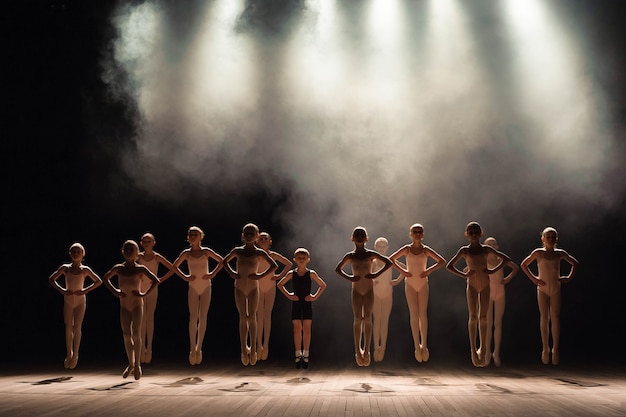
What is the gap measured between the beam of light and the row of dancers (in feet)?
10.6

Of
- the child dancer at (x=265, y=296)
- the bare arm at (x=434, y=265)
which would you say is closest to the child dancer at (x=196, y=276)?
the child dancer at (x=265, y=296)

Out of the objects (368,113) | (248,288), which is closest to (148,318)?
(248,288)

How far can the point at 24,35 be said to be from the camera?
1173cm

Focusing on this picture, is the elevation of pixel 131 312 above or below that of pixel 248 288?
below

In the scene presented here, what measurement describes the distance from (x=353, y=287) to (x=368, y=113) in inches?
177

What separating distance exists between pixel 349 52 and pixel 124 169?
14.7 ft

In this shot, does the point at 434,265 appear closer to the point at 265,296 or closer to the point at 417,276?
the point at 417,276

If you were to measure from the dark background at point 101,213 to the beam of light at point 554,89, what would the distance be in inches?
54.7

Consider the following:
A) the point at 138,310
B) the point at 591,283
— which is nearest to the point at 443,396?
the point at 138,310

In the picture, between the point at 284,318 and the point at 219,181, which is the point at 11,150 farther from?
the point at 284,318

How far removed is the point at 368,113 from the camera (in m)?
11.4

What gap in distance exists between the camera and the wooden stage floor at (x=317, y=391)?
5.76m

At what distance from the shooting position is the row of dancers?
300 inches

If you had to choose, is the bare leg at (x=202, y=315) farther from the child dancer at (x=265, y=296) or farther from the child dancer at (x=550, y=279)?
the child dancer at (x=550, y=279)
